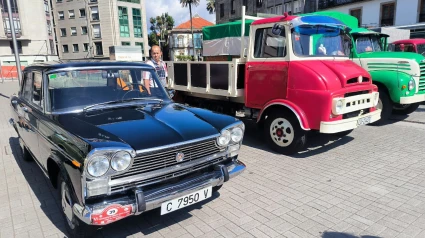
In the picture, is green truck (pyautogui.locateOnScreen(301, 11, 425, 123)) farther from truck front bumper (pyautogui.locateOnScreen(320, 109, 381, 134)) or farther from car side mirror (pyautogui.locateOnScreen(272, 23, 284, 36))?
car side mirror (pyautogui.locateOnScreen(272, 23, 284, 36))

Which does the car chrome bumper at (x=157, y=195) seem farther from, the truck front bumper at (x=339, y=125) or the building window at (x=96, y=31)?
the building window at (x=96, y=31)

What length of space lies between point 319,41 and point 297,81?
1.13 metres

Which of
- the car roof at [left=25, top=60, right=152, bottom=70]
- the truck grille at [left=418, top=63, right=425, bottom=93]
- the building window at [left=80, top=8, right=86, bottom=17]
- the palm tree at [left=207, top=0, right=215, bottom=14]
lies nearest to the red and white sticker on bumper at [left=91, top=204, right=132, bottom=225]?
the car roof at [left=25, top=60, right=152, bottom=70]

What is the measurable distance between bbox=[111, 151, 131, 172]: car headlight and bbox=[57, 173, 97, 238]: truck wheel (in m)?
0.60

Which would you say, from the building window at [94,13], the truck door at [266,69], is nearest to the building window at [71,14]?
the building window at [94,13]

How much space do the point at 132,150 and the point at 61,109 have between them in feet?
4.32

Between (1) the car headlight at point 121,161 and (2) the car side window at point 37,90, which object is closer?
(1) the car headlight at point 121,161

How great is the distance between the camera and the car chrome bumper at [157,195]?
7.98 feet

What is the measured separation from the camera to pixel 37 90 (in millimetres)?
3715

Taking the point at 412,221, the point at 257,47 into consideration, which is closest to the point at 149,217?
the point at 412,221

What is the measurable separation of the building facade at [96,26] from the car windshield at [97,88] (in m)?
45.3

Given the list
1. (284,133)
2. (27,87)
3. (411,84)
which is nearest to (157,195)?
(27,87)

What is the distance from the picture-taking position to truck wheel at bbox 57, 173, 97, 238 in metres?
2.72

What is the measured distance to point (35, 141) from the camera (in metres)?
3.75
